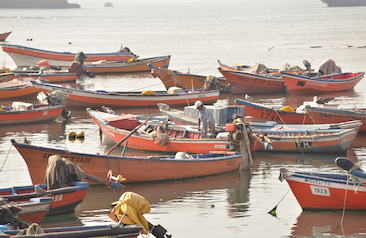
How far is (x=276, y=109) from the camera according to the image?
24953 mm

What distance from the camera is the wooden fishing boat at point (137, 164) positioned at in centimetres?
1706

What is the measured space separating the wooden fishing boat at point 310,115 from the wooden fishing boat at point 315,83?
26.3 feet

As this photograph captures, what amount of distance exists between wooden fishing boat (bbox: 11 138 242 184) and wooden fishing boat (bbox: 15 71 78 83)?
1842 cm

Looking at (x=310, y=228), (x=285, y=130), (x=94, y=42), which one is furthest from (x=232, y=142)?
(x=94, y=42)

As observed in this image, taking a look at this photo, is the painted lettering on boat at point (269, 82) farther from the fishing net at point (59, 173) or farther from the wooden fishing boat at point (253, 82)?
the fishing net at point (59, 173)

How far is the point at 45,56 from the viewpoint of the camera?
46625 mm

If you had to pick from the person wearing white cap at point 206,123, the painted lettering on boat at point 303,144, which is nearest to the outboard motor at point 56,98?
the person wearing white cap at point 206,123

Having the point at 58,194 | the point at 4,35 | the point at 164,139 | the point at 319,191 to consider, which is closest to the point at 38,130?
Answer: the point at 164,139

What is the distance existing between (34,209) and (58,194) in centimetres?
90

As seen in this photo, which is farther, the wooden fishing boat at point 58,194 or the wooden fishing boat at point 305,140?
the wooden fishing boat at point 305,140

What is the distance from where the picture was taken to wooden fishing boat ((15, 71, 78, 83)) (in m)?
36.4

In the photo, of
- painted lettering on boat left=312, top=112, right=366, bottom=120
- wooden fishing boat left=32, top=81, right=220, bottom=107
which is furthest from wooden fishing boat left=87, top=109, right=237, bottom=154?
wooden fishing boat left=32, top=81, right=220, bottom=107

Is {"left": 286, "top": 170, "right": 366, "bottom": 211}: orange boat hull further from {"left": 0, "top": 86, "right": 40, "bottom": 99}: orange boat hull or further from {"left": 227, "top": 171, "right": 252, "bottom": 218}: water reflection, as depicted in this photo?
{"left": 0, "top": 86, "right": 40, "bottom": 99}: orange boat hull

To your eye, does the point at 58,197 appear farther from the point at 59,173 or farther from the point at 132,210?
the point at 132,210
